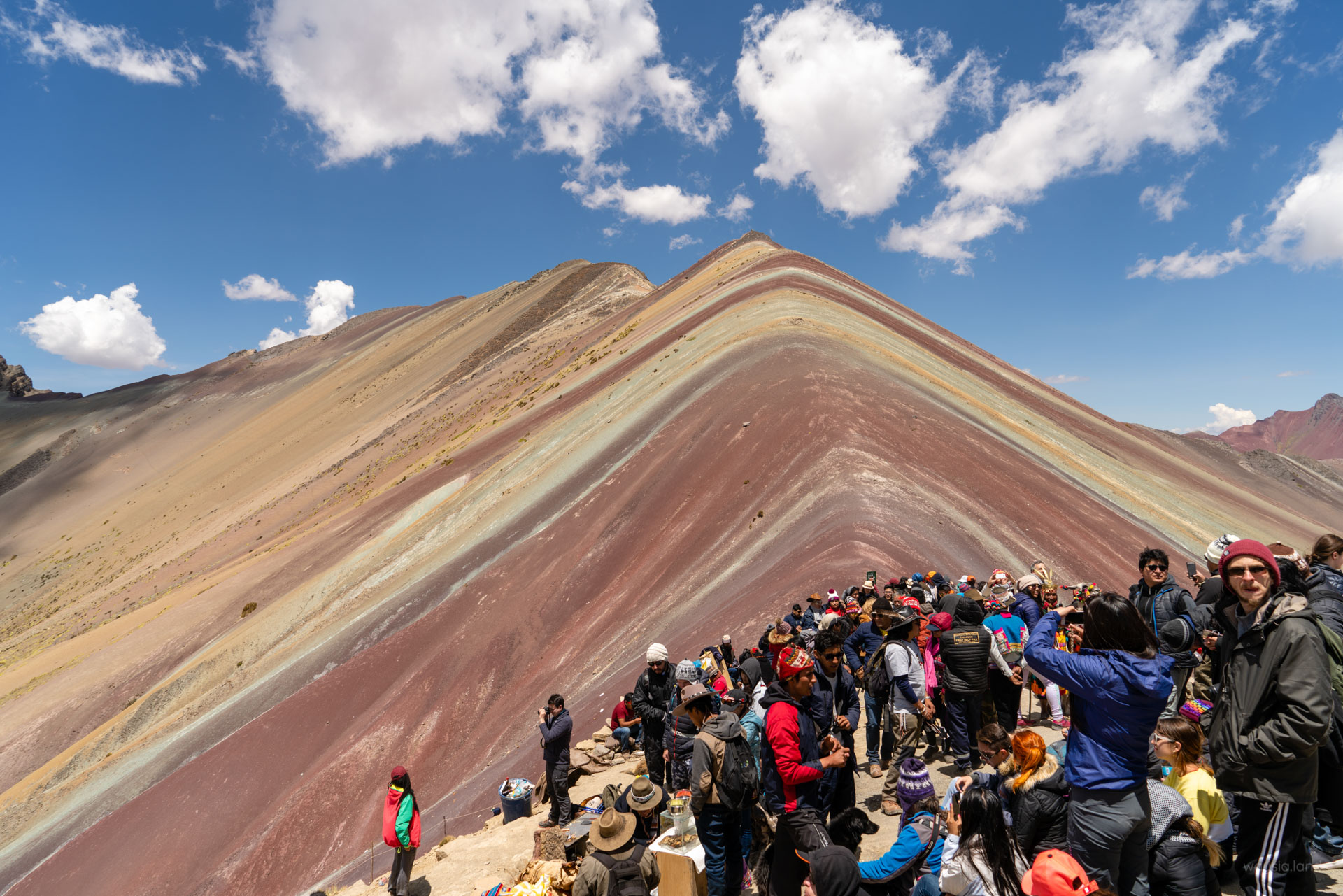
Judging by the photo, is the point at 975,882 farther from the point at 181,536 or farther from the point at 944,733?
the point at 181,536

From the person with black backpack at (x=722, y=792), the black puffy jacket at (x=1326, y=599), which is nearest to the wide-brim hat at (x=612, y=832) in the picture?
the person with black backpack at (x=722, y=792)

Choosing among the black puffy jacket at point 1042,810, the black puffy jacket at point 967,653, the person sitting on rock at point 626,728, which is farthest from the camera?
the person sitting on rock at point 626,728

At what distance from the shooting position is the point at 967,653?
20.4 feet

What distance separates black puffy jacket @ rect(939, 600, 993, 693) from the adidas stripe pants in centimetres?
240

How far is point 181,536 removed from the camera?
60.1 meters

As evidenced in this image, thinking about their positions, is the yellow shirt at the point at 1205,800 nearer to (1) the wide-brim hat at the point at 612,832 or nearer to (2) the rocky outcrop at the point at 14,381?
(1) the wide-brim hat at the point at 612,832

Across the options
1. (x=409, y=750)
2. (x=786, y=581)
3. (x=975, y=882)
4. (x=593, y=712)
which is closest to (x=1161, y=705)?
(x=975, y=882)

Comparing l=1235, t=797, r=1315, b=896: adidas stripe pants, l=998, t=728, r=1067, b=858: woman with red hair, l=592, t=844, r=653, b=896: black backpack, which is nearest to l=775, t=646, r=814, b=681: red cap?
l=998, t=728, r=1067, b=858: woman with red hair

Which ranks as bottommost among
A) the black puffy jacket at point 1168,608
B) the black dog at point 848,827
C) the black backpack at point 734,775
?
the black dog at point 848,827

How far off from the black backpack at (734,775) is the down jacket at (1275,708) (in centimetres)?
273

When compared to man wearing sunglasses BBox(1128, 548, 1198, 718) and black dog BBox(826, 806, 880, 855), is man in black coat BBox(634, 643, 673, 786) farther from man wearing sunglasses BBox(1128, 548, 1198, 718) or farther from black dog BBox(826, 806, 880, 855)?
man wearing sunglasses BBox(1128, 548, 1198, 718)

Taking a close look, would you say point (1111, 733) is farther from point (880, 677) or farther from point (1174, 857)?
point (880, 677)

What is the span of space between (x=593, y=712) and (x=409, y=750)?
548 centimetres

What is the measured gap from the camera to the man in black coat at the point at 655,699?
7590 millimetres
